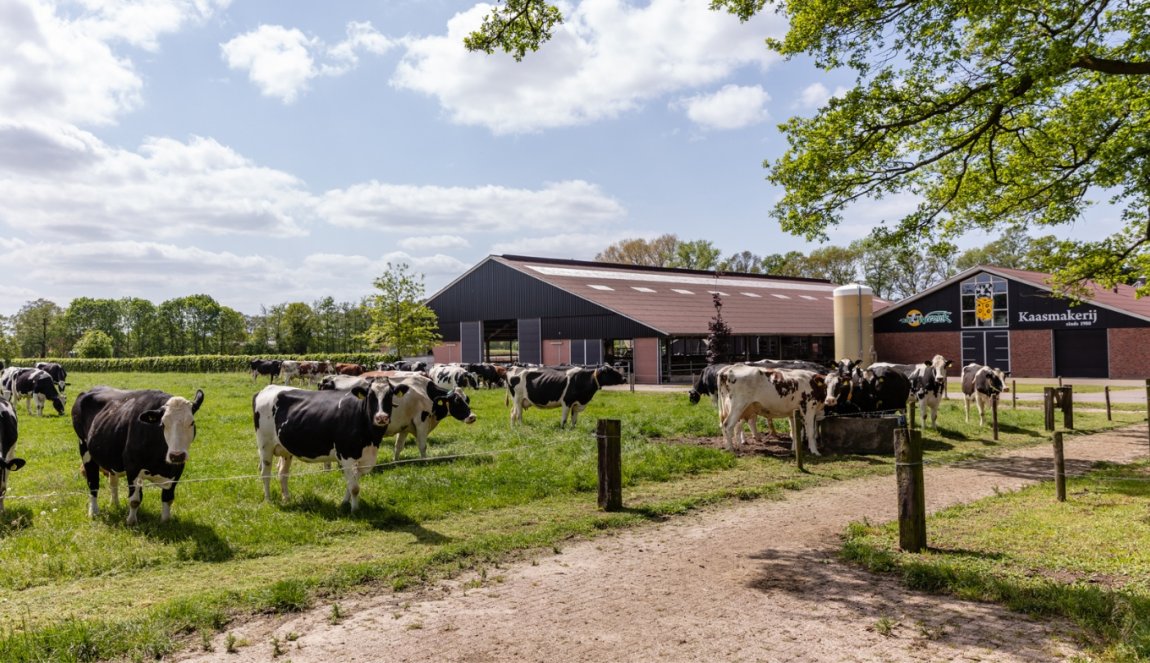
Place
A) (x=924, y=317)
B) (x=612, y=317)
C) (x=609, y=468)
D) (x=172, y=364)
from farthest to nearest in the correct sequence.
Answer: (x=172, y=364) → (x=924, y=317) → (x=612, y=317) → (x=609, y=468)

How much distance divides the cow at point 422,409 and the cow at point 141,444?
420 cm

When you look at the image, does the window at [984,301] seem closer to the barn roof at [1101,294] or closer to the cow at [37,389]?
the barn roof at [1101,294]

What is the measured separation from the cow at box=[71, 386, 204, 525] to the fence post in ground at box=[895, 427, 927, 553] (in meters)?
8.18

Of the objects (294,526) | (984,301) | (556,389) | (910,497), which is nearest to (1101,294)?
(984,301)

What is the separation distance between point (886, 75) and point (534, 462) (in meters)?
8.40

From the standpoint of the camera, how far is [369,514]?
9258 mm

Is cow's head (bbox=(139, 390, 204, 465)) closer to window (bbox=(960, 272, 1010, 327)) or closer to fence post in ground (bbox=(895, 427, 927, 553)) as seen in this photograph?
fence post in ground (bbox=(895, 427, 927, 553))

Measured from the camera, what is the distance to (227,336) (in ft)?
326

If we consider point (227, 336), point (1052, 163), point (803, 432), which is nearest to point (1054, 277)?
point (1052, 163)

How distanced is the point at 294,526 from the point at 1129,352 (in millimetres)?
41359

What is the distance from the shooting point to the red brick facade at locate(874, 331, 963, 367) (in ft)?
138

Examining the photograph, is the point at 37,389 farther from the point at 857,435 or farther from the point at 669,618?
the point at 669,618

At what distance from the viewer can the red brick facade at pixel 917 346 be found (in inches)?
1657

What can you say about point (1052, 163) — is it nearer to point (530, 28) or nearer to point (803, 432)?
point (803, 432)
